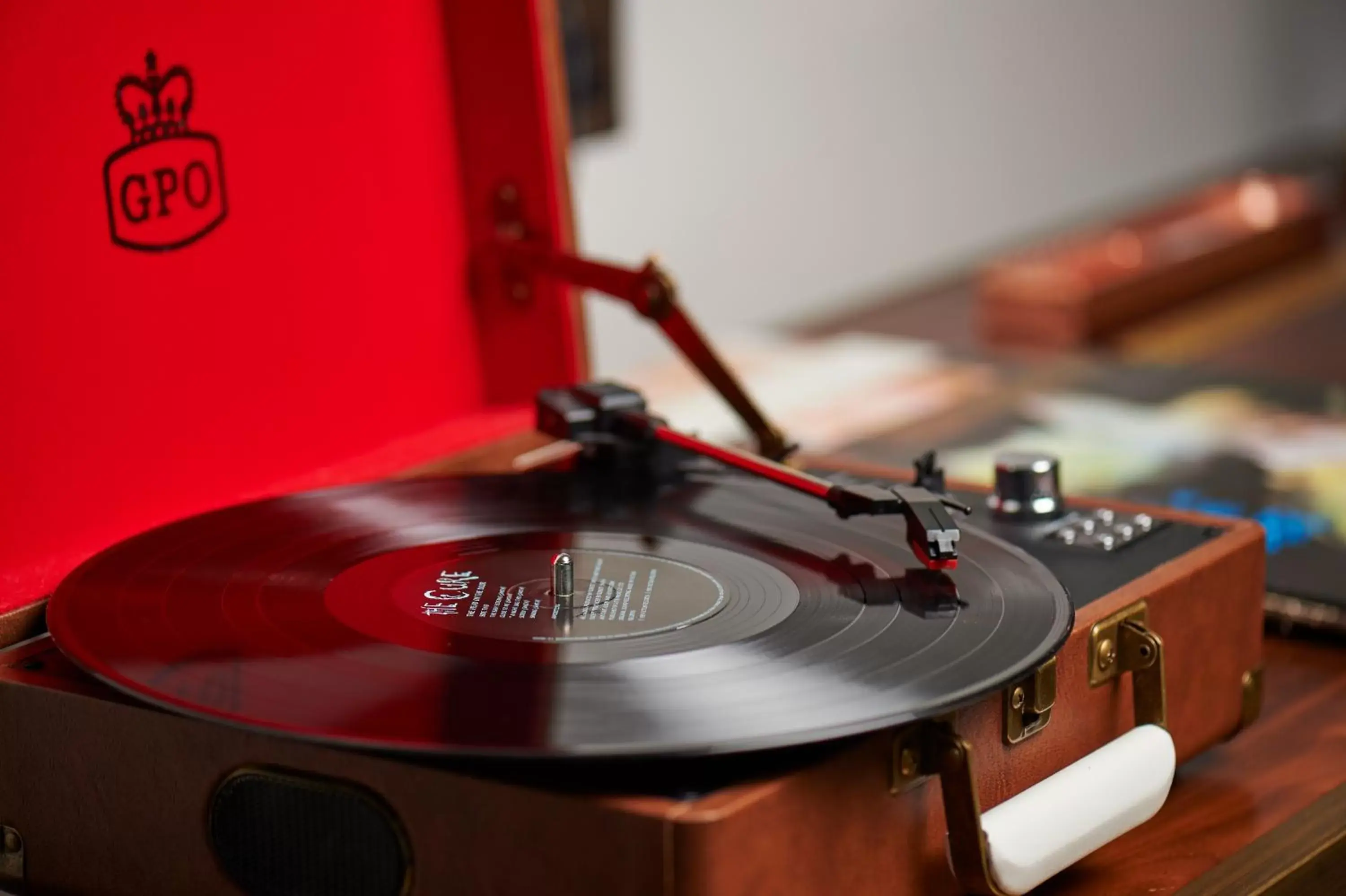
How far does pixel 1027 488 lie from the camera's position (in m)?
1.10

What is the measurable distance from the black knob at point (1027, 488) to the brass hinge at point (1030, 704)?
8.2 inches

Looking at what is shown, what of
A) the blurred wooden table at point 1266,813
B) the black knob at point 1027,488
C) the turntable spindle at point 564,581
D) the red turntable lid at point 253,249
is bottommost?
the blurred wooden table at point 1266,813

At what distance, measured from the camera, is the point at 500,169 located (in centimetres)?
135

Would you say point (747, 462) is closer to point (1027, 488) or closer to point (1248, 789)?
point (1027, 488)

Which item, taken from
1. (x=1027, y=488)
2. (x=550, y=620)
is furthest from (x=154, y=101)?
(x=1027, y=488)

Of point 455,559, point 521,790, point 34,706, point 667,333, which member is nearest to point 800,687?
point 521,790

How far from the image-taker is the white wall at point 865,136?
2.85 m

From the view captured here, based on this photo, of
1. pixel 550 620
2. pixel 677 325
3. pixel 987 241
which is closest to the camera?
pixel 550 620

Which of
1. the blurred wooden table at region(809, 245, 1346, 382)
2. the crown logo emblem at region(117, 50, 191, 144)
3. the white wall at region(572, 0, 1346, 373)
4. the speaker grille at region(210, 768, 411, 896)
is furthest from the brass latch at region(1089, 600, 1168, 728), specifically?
the white wall at region(572, 0, 1346, 373)

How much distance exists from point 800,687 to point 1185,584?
33cm

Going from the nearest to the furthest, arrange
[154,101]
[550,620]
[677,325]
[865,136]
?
[550,620] → [154,101] → [677,325] → [865,136]

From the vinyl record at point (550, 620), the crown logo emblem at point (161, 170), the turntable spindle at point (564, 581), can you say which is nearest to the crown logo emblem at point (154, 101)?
the crown logo emblem at point (161, 170)

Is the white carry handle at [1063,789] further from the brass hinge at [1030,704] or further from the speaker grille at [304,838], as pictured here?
the speaker grille at [304,838]

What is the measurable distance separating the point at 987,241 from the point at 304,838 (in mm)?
3177
